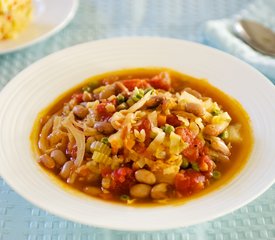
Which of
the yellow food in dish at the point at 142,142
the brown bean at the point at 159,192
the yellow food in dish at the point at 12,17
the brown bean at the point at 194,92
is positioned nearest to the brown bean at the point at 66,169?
the yellow food in dish at the point at 142,142

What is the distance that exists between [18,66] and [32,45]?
17 centimetres

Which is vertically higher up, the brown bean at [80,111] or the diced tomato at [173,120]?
the diced tomato at [173,120]

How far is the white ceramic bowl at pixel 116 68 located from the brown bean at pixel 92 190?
8 cm

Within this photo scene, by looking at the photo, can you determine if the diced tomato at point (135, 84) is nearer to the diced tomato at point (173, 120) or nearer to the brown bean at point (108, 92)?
the brown bean at point (108, 92)

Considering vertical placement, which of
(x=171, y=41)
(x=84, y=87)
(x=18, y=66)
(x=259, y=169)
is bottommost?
(x=18, y=66)

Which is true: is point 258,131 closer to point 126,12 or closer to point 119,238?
point 119,238

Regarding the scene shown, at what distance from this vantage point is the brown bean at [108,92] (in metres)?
2.60

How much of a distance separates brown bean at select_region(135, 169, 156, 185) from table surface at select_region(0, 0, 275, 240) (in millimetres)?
209

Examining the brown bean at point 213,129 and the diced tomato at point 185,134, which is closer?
the diced tomato at point 185,134

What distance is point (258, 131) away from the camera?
7.82ft

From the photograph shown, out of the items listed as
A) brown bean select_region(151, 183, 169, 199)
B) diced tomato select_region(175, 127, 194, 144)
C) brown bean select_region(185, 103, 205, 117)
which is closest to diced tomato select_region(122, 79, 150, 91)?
brown bean select_region(185, 103, 205, 117)

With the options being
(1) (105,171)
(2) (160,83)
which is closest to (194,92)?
(2) (160,83)

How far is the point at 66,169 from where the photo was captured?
226 centimetres

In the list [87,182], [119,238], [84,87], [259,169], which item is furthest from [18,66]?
[259,169]
